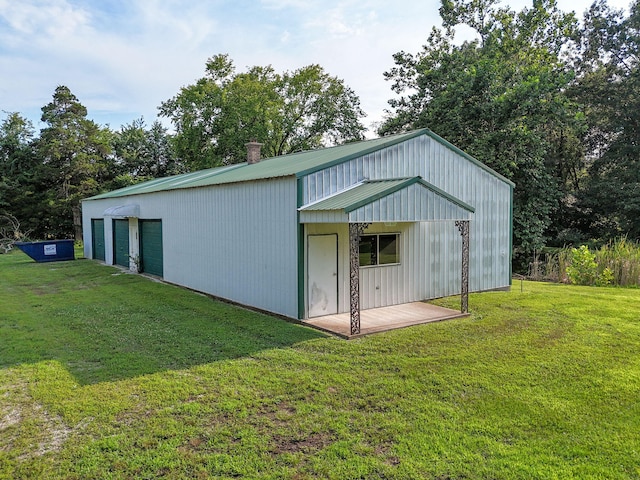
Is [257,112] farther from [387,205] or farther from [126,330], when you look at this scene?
[126,330]

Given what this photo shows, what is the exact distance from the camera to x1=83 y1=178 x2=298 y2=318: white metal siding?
8820mm

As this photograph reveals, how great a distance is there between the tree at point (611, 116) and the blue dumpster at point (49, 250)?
84.8 feet

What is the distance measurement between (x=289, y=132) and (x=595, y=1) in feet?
67.3

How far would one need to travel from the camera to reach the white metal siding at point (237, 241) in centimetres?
882

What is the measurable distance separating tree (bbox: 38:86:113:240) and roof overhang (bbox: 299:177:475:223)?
26262 mm

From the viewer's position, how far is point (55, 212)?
30297 millimetres

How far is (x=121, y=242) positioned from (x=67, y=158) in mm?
15701

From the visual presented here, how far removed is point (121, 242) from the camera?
18.1 meters

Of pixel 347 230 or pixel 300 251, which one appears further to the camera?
pixel 347 230

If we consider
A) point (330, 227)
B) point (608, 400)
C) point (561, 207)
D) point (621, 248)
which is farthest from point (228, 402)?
point (561, 207)

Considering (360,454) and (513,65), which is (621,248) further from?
(360,454)

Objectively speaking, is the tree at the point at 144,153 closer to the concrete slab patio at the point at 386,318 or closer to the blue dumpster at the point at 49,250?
the blue dumpster at the point at 49,250

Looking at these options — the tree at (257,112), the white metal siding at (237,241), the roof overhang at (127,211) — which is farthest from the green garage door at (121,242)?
the tree at (257,112)

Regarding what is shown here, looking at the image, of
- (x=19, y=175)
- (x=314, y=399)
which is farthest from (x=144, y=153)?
(x=314, y=399)
